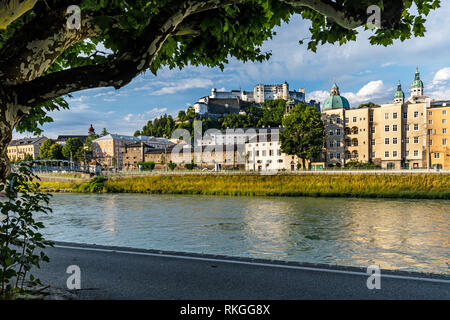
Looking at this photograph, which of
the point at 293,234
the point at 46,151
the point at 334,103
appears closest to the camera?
the point at 293,234

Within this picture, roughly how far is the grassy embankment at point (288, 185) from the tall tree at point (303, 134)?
16.5 meters

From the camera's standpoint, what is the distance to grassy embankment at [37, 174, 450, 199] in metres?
38.2

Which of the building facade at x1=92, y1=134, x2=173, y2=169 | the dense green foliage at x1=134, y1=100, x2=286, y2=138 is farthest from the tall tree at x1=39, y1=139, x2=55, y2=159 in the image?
the dense green foliage at x1=134, y1=100, x2=286, y2=138

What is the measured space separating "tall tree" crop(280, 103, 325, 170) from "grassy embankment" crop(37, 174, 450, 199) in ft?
54.1

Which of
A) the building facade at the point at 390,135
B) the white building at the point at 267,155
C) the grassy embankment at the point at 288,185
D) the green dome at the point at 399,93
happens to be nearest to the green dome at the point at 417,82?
the green dome at the point at 399,93

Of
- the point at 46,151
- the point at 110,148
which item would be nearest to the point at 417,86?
the point at 110,148

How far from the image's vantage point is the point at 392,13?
4.72 metres

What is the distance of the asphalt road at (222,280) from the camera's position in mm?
5195

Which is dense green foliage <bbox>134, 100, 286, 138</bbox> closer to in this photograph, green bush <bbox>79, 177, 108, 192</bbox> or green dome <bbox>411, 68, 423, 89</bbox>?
green dome <bbox>411, 68, 423, 89</bbox>

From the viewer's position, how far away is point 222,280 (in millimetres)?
5875

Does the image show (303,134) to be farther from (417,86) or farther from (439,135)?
(417,86)

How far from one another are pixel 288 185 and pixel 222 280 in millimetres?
39681

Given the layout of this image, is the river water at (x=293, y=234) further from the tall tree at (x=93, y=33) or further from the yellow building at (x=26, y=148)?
the yellow building at (x=26, y=148)

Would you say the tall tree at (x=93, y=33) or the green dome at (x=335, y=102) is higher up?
the green dome at (x=335, y=102)
